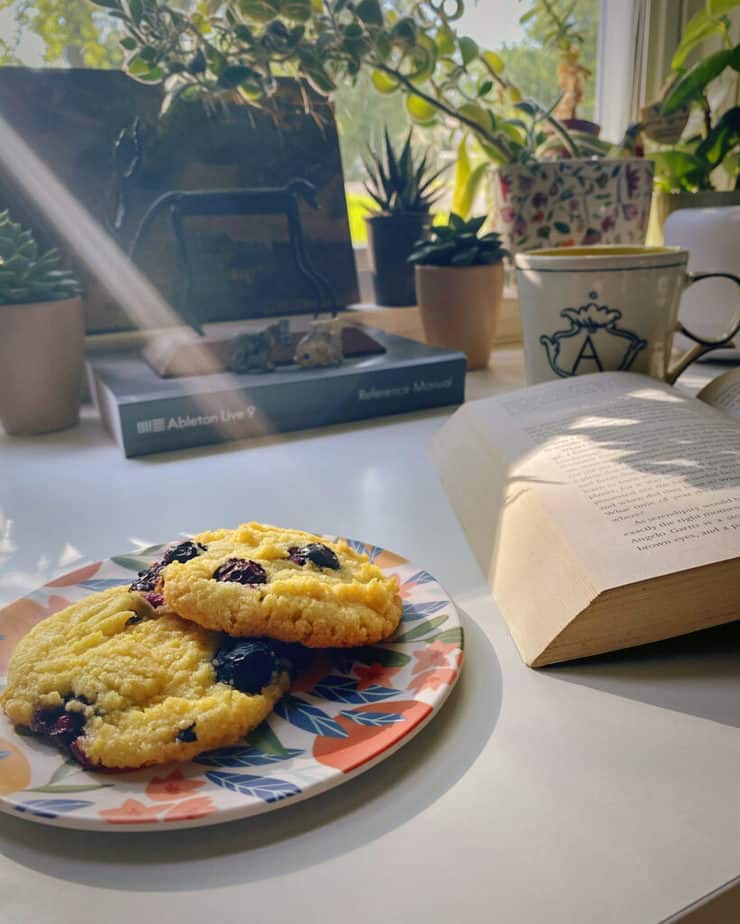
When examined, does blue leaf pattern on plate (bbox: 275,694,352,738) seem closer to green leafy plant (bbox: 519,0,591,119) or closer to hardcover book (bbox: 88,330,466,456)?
hardcover book (bbox: 88,330,466,456)

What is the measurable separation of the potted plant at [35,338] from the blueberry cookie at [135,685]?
0.49 m

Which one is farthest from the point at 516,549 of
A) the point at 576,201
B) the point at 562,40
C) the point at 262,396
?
the point at 562,40

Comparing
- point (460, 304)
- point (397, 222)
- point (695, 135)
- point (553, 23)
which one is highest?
→ point (553, 23)

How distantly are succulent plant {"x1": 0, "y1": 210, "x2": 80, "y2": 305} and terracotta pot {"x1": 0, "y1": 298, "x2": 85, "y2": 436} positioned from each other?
0.01m

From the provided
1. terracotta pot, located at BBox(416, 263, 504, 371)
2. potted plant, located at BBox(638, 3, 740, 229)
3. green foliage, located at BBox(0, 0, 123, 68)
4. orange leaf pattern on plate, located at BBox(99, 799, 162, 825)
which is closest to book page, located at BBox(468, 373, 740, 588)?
orange leaf pattern on plate, located at BBox(99, 799, 162, 825)

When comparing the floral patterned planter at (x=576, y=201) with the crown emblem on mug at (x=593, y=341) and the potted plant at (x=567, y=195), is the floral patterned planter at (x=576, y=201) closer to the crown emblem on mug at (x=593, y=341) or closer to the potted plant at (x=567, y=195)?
the potted plant at (x=567, y=195)

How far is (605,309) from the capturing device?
0.70m

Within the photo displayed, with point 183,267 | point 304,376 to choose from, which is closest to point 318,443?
point 304,376

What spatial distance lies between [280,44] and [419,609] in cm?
78

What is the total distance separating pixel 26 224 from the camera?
93 cm

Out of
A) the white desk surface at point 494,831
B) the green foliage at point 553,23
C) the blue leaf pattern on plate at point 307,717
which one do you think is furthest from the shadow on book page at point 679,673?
the green foliage at point 553,23

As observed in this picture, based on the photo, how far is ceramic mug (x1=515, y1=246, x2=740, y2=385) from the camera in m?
0.69

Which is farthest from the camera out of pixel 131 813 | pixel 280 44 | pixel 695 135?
pixel 695 135

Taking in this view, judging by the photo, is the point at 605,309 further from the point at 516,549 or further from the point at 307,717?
the point at 307,717
